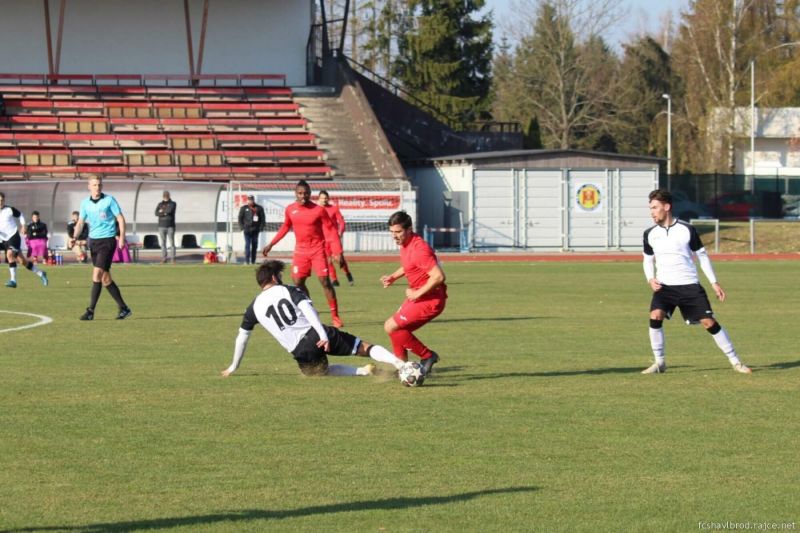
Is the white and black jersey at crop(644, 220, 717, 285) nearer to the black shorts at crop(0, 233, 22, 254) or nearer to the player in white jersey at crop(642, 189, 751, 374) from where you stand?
the player in white jersey at crop(642, 189, 751, 374)

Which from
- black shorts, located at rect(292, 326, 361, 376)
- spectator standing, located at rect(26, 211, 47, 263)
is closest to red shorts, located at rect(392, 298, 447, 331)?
black shorts, located at rect(292, 326, 361, 376)

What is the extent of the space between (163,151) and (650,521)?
43528 mm

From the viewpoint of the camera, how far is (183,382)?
1222cm

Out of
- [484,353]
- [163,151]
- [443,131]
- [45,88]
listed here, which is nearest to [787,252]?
[443,131]

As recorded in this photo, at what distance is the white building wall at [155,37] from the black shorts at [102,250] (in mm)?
A: 38857

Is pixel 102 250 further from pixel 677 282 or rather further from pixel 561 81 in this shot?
pixel 561 81

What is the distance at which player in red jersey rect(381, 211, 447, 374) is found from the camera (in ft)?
38.9

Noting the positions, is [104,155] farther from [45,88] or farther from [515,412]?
[515,412]

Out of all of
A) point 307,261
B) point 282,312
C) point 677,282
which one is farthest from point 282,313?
point 307,261

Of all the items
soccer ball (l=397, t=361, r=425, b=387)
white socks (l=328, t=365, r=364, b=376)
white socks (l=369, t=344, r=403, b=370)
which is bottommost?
white socks (l=328, t=365, r=364, b=376)

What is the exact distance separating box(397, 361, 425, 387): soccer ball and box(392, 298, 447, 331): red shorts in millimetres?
496

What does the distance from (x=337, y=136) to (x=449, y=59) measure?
1137 inches

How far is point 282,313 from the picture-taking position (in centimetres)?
1161

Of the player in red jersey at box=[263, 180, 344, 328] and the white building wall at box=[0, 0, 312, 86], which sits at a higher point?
the white building wall at box=[0, 0, 312, 86]
